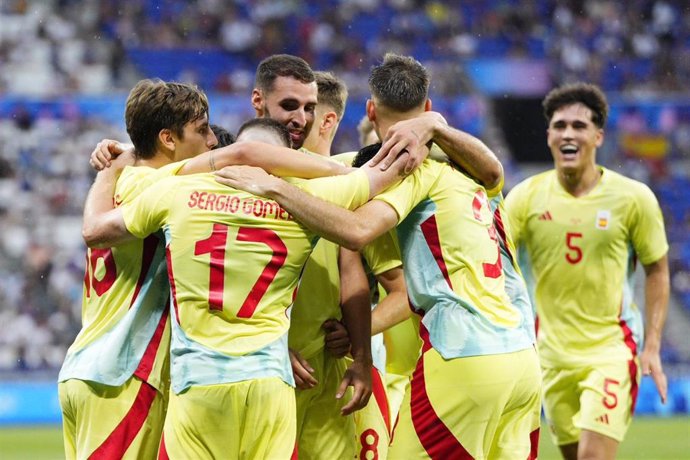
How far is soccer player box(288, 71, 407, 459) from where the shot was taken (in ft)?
17.4

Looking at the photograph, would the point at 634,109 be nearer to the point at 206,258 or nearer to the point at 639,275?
the point at 639,275

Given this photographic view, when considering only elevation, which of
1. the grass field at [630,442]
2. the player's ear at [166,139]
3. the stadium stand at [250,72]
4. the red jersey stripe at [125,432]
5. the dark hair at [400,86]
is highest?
the stadium stand at [250,72]

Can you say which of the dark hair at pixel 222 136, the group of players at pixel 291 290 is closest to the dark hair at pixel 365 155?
the group of players at pixel 291 290

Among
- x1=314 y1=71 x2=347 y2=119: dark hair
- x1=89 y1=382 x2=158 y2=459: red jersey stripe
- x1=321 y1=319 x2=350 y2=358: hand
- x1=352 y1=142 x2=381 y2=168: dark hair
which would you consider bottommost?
x1=89 y1=382 x2=158 y2=459: red jersey stripe

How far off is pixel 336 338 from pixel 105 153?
142 cm

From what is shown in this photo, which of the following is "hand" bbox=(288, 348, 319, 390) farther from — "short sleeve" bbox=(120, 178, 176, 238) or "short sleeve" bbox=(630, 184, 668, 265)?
"short sleeve" bbox=(630, 184, 668, 265)

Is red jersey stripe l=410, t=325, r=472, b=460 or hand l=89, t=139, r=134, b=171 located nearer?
red jersey stripe l=410, t=325, r=472, b=460

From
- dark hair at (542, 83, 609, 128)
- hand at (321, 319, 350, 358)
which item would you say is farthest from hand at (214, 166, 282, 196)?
dark hair at (542, 83, 609, 128)

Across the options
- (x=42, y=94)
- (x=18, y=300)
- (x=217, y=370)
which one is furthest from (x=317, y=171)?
(x=42, y=94)

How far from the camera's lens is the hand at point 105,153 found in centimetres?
534

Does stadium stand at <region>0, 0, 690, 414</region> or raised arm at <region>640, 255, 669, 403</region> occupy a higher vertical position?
stadium stand at <region>0, 0, 690, 414</region>

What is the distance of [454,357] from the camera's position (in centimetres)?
481

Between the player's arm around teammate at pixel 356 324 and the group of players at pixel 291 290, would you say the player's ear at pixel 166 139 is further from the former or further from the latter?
the player's arm around teammate at pixel 356 324

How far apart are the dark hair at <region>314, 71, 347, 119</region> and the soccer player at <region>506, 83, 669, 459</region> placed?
2.11 meters
